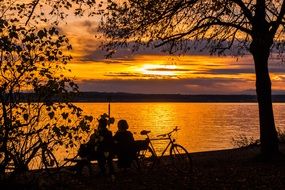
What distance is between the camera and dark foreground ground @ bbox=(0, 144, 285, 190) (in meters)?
14.4

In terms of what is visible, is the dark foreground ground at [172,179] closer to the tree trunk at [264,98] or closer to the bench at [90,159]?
the bench at [90,159]

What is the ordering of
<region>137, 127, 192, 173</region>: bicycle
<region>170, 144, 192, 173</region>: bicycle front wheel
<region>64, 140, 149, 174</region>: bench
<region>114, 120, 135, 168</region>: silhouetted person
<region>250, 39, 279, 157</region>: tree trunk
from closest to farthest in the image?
<region>64, 140, 149, 174</region>: bench < <region>114, 120, 135, 168</region>: silhouetted person < <region>137, 127, 192, 173</region>: bicycle < <region>170, 144, 192, 173</region>: bicycle front wheel < <region>250, 39, 279, 157</region>: tree trunk

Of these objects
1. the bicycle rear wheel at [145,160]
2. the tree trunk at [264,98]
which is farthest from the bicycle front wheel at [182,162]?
the tree trunk at [264,98]

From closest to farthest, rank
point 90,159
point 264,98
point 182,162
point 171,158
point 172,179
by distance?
point 172,179 → point 90,159 → point 182,162 → point 171,158 → point 264,98

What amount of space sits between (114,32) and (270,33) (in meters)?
5.66

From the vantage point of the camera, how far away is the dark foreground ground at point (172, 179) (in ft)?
47.3

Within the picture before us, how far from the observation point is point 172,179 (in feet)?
53.2

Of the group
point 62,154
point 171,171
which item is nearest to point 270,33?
point 171,171

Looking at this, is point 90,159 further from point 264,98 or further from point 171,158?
point 264,98

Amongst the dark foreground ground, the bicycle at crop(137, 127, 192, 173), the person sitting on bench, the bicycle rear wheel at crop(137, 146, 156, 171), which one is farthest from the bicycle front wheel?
the person sitting on bench

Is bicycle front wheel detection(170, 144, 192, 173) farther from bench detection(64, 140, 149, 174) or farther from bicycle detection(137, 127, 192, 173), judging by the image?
bench detection(64, 140, 149, 174)

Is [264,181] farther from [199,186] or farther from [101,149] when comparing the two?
[101,149]

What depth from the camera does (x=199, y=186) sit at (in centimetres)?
1498

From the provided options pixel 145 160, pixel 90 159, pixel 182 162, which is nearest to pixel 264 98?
pixel 182 162
